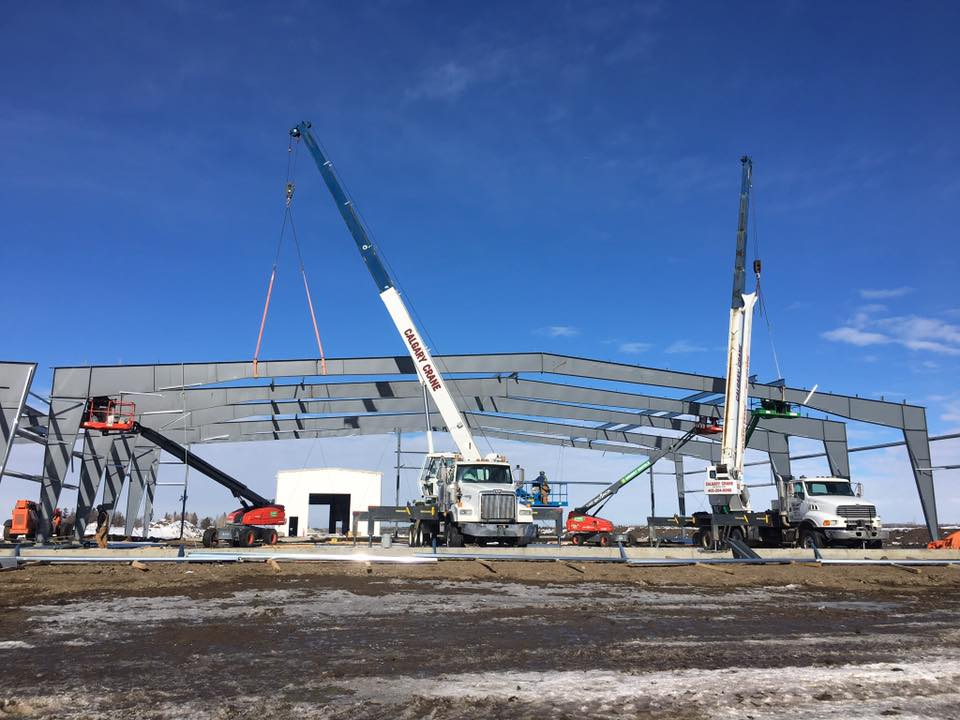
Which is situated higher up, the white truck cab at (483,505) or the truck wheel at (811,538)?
the white truck cab at (483,505)

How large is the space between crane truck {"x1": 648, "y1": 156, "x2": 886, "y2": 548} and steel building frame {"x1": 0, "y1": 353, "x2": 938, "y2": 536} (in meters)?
2.86

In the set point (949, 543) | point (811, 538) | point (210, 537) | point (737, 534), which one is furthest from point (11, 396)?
point (949, 543)

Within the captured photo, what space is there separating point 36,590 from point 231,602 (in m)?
3.85

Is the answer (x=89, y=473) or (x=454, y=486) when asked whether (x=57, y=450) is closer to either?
(x=89, y=473)

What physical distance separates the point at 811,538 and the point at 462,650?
19.1 meters

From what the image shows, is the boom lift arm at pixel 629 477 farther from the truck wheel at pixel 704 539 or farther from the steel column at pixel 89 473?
the steel column at pixel 89 473

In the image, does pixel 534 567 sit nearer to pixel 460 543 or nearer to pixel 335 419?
pixel 460 543

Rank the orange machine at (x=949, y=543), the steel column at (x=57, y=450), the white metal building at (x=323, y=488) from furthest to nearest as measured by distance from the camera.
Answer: the white metal building at (x=323, y=488), the orange machine at (x=949, y=543), the steel column at (x=57, y=450)

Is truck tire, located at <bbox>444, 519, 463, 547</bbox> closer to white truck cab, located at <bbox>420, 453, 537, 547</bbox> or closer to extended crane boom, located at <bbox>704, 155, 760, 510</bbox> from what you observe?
white truck cab, located at <bbox>420, 453, 537, 547</bbox>

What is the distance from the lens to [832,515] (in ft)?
73.8

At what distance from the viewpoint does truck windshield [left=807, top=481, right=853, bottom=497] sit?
23281 millimetres

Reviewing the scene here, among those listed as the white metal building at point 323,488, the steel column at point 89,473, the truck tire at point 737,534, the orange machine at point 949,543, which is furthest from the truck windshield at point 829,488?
the white metal building at point 323,488

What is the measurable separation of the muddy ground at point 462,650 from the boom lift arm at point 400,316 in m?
9.50

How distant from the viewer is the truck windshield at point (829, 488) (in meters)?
23.3
